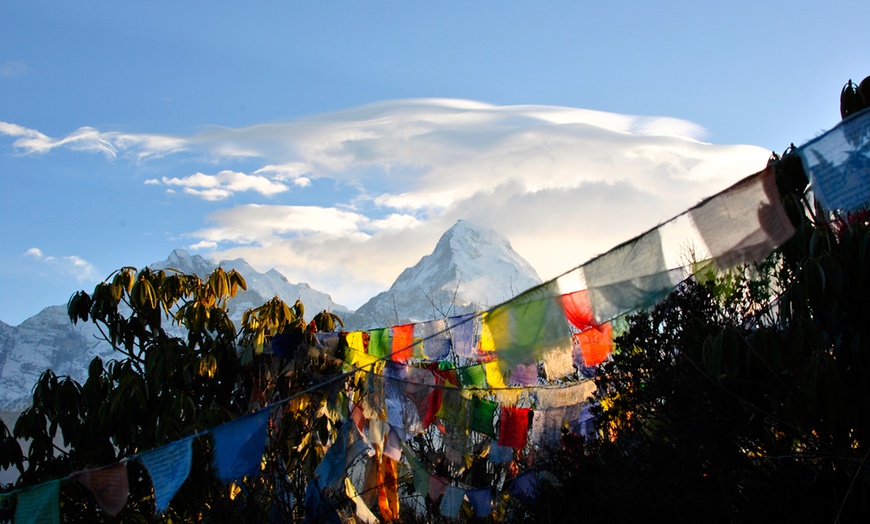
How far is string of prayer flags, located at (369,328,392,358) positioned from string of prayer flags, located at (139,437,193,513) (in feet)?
9.12

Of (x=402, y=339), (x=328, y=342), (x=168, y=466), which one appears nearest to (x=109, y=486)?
(x=168, y=466)

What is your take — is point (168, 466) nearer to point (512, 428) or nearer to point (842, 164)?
point (512, 428)

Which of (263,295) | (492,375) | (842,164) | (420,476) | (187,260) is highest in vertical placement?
(187,260)

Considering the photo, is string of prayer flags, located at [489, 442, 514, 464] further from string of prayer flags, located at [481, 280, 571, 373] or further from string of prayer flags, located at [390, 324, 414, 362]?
string of prayer flags, located at [481, 280, 571, 373]

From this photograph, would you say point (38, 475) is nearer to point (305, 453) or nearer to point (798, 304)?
point (305, 453)

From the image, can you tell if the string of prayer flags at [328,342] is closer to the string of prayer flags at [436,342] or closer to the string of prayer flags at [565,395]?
the string of prayer flags at [436,342]

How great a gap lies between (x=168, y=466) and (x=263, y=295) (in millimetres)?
148377

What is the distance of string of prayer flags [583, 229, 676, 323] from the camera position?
464 centimetres

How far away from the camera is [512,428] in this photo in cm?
791

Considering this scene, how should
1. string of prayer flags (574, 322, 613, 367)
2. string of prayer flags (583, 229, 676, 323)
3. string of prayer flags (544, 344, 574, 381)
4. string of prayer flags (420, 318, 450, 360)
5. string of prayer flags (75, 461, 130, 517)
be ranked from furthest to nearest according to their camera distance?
1. string of prayer flags (420, 318, 450, 360)
2. string of prayer flags (574, 322, 613, 367)
3. string of prayer flags (75, 461, 130, 517)
4. string of prayer flags (544, 344, 574, 381)
5. string of prayer flags (583, 229, 676, 323)

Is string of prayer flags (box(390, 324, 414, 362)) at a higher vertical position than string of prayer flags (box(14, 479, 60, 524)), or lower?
higher

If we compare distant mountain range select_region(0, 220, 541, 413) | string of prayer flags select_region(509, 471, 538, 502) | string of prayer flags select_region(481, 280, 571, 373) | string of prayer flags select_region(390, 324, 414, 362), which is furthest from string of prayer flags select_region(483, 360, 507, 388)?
distant mountain range select_region(0, 220, 541, 413)

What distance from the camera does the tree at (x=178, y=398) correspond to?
302 inches

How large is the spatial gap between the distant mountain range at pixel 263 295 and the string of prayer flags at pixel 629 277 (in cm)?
8350
